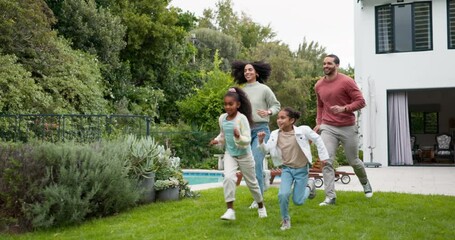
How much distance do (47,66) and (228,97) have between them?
11.5m

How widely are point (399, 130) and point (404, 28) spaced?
3223mm

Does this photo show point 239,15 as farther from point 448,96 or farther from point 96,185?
point 96,185

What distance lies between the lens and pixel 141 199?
25.7 feet

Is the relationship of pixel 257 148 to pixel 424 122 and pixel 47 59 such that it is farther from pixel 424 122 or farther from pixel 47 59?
pixel 424 122

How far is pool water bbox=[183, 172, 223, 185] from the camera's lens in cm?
1473

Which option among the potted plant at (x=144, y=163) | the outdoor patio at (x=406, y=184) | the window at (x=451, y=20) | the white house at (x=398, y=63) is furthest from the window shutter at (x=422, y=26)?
the potted plant at (x=144, y=163)

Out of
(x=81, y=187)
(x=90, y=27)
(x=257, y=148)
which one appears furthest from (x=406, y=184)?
(x=90, y=27)

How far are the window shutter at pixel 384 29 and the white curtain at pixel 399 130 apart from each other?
1.49 m

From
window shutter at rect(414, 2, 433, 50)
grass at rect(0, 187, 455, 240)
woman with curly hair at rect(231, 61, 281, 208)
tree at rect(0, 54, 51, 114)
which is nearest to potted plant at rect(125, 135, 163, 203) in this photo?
grass at rect(0, 187, 455, 240)

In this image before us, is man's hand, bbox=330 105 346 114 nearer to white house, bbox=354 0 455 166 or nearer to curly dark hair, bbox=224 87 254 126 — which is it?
curly dark hair, bbox=224 87 254 126

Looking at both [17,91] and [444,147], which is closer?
[17,91]

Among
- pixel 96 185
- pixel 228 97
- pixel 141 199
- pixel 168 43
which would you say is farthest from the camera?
pixel 168 43

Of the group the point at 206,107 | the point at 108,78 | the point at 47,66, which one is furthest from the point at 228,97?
the point at 108,78

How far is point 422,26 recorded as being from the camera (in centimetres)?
1703
